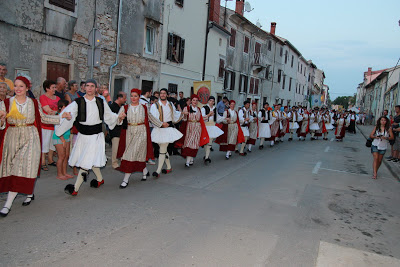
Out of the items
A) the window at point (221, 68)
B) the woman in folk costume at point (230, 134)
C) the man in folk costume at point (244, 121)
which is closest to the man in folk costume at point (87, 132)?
the woman in folk costume at point (230, 134)

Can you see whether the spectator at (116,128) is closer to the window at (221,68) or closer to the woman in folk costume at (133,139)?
the woman in folk costume at (133,139)

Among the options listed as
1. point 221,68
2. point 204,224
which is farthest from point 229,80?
point 204,224

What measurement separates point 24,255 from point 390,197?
22.8ft

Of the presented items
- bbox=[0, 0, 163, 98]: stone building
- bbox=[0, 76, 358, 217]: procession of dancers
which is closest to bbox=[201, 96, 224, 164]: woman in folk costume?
bbox=[0, 76, 358, 217]: procession of dancers

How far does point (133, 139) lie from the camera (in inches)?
249

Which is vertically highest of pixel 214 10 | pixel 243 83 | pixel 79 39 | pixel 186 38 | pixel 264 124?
pixel 214 10

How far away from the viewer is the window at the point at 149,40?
1709cm

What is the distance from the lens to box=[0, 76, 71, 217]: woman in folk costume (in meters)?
4.60

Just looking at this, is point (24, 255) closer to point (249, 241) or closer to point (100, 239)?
point (100, 239)

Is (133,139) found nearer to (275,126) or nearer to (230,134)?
(230,134)

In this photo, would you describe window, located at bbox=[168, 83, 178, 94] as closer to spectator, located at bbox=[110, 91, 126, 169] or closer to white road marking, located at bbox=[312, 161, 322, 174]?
white road marking, located at bbox=[312, 161, 322, 174]

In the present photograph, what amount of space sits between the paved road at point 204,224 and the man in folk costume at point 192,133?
94 centimetres

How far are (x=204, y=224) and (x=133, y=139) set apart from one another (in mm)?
2447

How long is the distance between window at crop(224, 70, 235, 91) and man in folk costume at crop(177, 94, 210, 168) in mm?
20380
